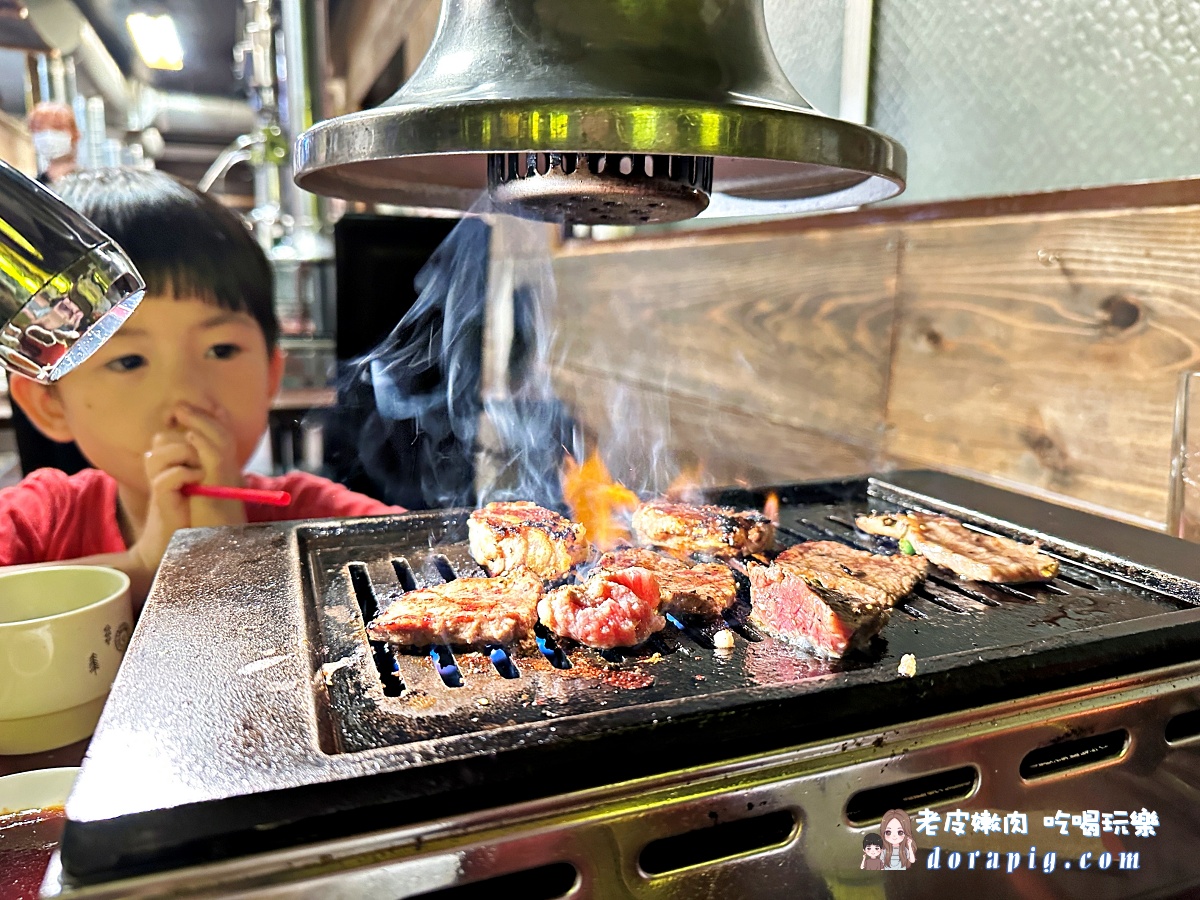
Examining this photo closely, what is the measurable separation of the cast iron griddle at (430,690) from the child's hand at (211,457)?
2.37 feet

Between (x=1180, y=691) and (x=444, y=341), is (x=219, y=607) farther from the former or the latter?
(x=444, y=341)

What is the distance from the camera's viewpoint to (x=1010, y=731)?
965 millimetres

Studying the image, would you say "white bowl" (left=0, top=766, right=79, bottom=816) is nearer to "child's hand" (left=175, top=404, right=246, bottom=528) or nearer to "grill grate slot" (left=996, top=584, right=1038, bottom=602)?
"child's hand" (left=175, top=404, right=246, bottom=528)

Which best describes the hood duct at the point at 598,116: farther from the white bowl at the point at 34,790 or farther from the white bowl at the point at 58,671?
the white bowl at the point at 34,790

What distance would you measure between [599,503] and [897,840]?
0.89 meters

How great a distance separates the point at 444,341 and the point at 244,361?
541 mm

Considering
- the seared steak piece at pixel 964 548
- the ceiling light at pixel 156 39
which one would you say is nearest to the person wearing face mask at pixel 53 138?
the seared steak piece at pixel 964 548

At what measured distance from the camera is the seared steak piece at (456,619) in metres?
1.05

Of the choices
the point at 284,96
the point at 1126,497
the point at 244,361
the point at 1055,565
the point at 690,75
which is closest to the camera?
the point at 690,75

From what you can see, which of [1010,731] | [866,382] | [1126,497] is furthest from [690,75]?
[866,382]

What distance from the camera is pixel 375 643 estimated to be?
1.07 meters

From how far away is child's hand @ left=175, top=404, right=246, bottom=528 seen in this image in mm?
2049

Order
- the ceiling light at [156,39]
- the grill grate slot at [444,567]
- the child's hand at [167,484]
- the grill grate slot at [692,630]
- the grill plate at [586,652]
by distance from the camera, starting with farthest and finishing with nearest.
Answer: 1. the ceiling light at [156,39]
2. the child's hand at [167,484]
3. the grill grate slot at [444,567]
4. the grill grate slot at [692,630]
5. the grill plate at [586,652]
